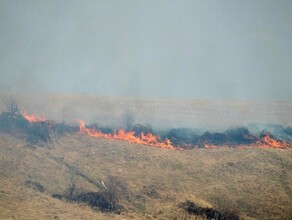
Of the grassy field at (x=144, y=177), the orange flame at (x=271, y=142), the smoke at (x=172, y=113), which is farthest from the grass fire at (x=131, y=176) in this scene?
the smoke at (x=172, y=113)

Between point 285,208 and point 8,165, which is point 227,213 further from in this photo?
point 8,165

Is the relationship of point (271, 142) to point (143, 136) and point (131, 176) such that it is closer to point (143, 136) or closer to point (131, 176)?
point (143, 136)

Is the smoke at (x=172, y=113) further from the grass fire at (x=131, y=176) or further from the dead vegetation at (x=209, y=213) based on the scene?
the dead vegetation at (x=209, y=213)

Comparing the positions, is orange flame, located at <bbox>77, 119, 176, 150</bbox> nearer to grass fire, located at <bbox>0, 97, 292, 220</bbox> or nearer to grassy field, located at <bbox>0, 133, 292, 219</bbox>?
grass fire, located at <bbox>0, 97, 292, 220</bbox>

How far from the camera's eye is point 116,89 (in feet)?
522

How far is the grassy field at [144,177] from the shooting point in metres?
24.4

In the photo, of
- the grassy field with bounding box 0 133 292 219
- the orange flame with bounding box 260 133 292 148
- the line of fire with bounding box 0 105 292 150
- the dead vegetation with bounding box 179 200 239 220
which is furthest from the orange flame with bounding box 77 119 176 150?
the dead vegetation with bounding box 179 200 239 220

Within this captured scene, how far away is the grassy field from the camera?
80.0ft

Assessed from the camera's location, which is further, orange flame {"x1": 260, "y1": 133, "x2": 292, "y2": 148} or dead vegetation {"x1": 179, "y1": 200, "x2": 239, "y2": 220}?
orange flame {"x1": 260, "y1": 133, "x2": 292, "y2": 148}

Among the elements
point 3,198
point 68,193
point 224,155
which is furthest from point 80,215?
point 224,155

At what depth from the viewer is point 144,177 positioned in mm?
30219

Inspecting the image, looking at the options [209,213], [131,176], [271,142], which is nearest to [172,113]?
[271,142]

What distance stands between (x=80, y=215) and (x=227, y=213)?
34.8ft

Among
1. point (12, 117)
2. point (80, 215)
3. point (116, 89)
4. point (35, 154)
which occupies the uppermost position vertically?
point (116, 89)
